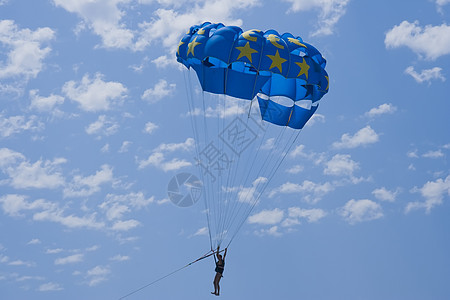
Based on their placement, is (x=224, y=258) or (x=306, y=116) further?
(x=306, y=116)

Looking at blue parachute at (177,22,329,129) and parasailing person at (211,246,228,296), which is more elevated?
blue parachute at (177,22,329,129)

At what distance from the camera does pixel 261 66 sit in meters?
27.0

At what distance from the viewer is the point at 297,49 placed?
91.3ft

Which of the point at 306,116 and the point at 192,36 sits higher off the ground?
the point at 192,36

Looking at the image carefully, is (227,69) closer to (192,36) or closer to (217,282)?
(192,36)

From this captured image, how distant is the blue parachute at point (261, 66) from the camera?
27031 millimetres

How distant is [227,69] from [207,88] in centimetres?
118

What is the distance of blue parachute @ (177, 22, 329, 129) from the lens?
88.7 ft

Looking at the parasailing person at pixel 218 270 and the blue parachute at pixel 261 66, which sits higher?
the blue parachute at pixel 261 66

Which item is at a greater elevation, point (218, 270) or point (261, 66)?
point (261, 66)

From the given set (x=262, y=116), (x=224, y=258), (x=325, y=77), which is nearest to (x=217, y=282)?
(x=224, y=258)

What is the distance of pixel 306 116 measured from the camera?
2966 cm

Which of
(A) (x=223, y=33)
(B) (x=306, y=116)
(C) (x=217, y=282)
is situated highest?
(A) (x=223, y=33)

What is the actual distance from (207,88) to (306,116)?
4.34 meters
